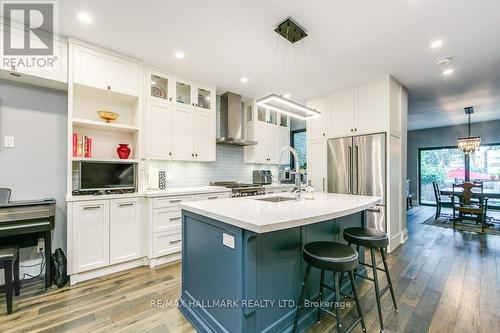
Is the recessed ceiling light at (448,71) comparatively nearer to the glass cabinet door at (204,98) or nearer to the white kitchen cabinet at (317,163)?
the white kitchen cabinet at (317,163)

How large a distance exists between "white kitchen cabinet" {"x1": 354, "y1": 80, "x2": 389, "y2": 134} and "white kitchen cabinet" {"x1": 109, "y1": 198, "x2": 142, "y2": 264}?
360 cm

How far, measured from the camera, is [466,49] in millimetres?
2699

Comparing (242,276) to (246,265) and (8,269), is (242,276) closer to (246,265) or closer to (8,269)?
(246,265)

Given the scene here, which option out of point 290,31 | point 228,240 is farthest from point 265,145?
point 228,240

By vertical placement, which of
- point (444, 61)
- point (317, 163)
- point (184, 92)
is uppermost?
point (444, 61)

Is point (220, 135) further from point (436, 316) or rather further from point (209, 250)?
point (436, 316)

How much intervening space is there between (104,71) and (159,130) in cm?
95

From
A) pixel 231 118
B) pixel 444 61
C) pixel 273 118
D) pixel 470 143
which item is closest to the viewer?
pixel 444 61

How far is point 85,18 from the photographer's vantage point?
2.19 metres

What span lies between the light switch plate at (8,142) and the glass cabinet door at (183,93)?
196 cm

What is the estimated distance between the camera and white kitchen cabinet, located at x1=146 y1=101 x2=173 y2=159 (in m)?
3.16

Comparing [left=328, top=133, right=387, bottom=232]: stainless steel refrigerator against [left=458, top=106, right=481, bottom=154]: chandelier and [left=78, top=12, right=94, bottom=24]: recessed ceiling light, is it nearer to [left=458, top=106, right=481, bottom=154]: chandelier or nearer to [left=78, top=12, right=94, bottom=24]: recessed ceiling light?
[left=458, top=106, right=481, bottom=154]: chandelier

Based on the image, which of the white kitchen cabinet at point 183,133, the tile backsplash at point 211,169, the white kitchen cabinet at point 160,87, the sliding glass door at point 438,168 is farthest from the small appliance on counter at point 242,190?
the sliding glass door at point 438,168

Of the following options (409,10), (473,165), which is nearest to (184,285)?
(409,10)
